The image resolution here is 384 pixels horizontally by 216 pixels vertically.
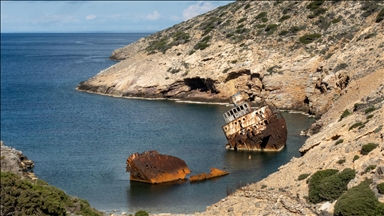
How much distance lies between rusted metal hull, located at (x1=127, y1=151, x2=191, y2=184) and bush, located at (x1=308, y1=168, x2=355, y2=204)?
59.1ft

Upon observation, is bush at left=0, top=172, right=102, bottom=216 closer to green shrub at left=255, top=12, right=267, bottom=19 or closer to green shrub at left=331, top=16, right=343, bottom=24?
green shrub at left=331, top=16, right=343, bottom=24

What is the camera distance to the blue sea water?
4525 centimetres

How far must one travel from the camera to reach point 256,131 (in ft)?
196

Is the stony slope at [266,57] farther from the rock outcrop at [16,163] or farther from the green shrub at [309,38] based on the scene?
the rock outcrop at [16,163]

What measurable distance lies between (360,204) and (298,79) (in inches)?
2128

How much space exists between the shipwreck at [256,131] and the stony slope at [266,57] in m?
10.4

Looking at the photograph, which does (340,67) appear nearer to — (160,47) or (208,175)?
(208,175)

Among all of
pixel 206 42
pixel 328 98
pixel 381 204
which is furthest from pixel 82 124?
pixel 381 204

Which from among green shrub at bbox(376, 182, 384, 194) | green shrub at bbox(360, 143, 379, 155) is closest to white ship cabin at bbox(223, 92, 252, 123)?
green shrub at bbox(360, 143, 379, 155)

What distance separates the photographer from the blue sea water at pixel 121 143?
45.2 m

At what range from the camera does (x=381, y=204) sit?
26.8 m

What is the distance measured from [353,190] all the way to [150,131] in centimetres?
4097

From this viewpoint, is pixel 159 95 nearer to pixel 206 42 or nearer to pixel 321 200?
pixel 206 42

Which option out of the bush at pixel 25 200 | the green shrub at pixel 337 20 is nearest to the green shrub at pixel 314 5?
the green shrub at pixel 337 20
